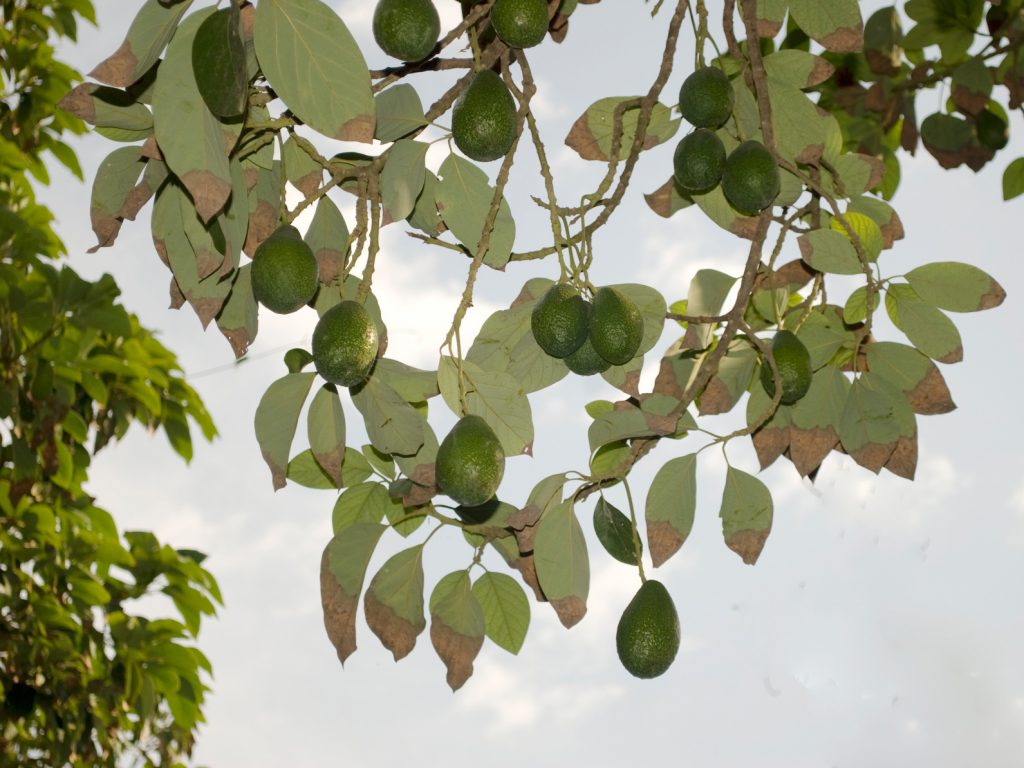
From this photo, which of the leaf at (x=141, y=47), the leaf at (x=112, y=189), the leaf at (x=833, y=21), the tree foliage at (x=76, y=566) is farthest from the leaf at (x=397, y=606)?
the tree foliage at (x=76, y=566)

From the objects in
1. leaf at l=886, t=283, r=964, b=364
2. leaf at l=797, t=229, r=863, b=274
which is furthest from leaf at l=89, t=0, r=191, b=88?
leaf at l=886, t=283, r=964, b=364

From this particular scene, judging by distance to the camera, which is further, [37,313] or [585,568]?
[37,313]

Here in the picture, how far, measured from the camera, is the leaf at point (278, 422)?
918mm

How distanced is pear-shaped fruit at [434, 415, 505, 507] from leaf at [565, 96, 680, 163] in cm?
39

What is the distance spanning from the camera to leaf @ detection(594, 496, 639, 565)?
3.35 ft

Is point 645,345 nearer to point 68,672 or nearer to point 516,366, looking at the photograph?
point 516,366

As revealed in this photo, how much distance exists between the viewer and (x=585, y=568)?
3.14 ft

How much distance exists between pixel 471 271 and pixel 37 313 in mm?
1459

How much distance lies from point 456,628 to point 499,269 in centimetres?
34

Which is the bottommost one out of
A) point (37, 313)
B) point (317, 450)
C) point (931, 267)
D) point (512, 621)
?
point (512, 621)

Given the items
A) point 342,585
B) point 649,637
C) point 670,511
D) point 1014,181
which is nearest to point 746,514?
point 670,511

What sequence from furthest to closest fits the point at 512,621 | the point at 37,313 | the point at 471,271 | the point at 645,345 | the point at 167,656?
the point at 167,656, the point at 37,313, the point at 512,621, the point at 645,345, the point at 471,271

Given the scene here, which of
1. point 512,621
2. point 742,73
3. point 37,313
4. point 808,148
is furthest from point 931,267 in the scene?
point 37,313

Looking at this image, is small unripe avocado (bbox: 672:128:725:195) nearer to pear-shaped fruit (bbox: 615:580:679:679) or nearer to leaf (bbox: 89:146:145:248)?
pear-shaped fruit (bbox: 615:580:679:679)
